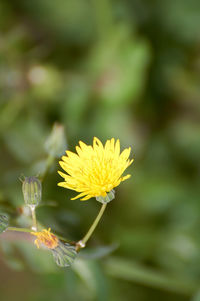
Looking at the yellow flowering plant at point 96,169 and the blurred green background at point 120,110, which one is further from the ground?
the blurred green background at point 120,110

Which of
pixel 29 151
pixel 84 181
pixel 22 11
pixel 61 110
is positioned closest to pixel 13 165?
pixel 29 151

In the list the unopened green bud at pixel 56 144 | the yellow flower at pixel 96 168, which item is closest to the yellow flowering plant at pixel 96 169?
the yellow flower at pixel 96 168

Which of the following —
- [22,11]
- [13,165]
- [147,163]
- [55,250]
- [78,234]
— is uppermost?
[22,11]

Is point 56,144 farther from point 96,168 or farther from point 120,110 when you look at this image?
point 120,110

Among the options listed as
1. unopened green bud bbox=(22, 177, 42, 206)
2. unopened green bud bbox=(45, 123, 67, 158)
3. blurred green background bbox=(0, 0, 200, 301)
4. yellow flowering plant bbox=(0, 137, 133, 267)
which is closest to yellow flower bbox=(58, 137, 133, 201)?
yellow flowering plant bbox=(0, 137, 133, 267)

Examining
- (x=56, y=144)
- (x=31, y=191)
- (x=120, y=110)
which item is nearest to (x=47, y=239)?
(x=31, y=191)

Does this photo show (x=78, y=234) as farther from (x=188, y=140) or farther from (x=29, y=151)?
(x=188, y=140)

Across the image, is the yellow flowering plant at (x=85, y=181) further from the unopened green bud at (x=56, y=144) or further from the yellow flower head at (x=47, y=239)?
the unopened green bud at (x=56, y=144)
